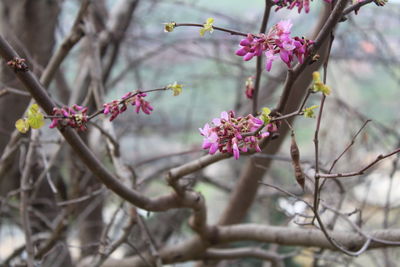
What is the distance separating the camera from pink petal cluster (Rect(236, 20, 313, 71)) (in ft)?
2.22

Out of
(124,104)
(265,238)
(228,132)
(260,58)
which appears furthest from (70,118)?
(265,238)

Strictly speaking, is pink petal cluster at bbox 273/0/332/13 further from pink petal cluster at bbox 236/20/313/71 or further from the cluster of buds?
the cluster of buds

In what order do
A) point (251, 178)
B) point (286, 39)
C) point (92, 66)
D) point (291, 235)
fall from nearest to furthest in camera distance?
point (286, 39) → point (291, 235) → point (92, 66) → point (251, 178)

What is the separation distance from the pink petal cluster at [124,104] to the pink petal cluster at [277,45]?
212mm

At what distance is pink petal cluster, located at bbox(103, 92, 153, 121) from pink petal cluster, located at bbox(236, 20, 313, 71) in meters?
0.21

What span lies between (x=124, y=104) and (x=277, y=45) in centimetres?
28

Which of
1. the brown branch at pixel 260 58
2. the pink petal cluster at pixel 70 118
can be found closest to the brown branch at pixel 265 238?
the brown branch at pixel 260 58

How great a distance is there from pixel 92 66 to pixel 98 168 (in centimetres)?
89

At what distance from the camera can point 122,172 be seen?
145 centimetres

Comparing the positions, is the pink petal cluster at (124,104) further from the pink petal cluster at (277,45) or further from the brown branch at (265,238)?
the brown branch at (265,238)

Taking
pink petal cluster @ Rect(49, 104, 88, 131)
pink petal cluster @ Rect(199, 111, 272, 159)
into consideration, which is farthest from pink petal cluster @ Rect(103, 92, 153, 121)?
pink petal cluster @ Rect(199, 111, 272, 159)

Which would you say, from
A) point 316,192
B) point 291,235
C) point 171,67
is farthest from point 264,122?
point 171,67

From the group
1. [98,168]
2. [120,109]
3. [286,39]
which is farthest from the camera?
[98,168]

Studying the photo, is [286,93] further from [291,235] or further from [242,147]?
[291,235]
